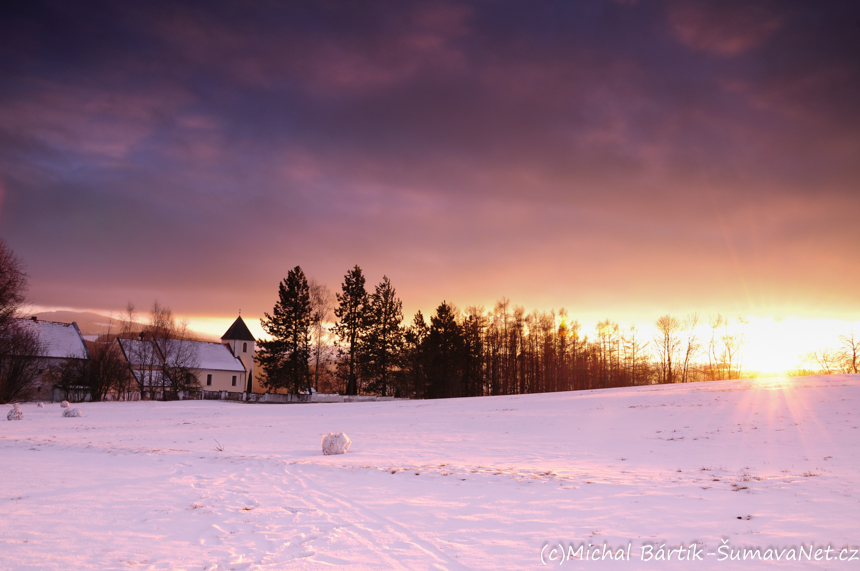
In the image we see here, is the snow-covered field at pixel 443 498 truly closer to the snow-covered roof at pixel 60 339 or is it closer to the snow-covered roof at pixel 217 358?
the snow-covered roof at pixel 60 339

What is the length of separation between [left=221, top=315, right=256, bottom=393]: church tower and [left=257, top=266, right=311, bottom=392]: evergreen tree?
1021 inches

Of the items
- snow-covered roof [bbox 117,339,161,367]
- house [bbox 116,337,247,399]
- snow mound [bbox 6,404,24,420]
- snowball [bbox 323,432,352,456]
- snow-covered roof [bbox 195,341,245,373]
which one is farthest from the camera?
snow-covered roof [bbox 195,341,245,373]

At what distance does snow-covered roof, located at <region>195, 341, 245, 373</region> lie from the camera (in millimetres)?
74250

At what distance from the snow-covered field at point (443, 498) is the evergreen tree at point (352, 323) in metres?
39.4

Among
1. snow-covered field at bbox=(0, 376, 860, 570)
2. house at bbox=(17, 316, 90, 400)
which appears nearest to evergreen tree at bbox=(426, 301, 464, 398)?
house at bbox=(17, 316, 90, 400)

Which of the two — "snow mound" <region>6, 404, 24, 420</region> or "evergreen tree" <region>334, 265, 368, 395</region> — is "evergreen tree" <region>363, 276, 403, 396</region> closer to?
"evergreen tree" <region>334, 265, 368, 395</region>

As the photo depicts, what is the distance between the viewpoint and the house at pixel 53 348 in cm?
5306

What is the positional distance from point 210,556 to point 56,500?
15.4ft

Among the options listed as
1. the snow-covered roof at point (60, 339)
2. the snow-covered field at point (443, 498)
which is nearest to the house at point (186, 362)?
the snow-covered roof at point (60, 339)

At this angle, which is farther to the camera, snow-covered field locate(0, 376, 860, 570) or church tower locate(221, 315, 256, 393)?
church tower locate(221, 315, 256, 393)

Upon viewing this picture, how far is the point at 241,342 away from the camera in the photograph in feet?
271

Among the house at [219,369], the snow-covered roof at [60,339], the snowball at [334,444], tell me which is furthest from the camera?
the house at [219,369]

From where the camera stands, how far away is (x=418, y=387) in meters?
62.2

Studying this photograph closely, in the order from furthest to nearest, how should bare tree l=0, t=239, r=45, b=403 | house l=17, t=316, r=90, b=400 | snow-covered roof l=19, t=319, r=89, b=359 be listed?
snow-covered roof l=19, t=319, r=89, b=359, house l=17, t=316, r=90, b=400, bare tree l=0, t=239, r=45, b=403
